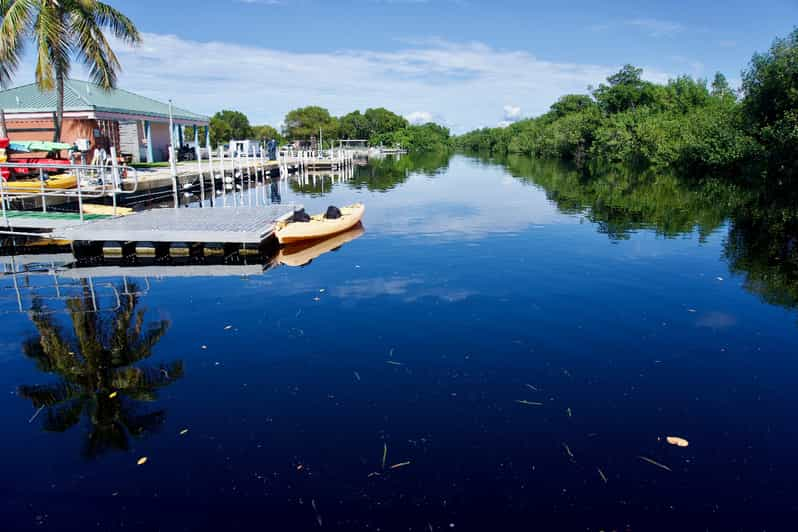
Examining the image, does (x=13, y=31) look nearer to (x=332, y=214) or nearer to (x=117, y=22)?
(x=117, y=22)

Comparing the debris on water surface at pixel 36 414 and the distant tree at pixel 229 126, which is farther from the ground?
the distant tree at pixel 229 126

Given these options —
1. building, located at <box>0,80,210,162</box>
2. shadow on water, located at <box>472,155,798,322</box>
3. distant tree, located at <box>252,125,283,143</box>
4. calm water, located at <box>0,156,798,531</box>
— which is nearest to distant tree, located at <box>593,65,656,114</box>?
shadow on water, located at <box>472,155,798,322</box>

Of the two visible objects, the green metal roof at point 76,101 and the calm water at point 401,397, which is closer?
the calm water at point 401,397

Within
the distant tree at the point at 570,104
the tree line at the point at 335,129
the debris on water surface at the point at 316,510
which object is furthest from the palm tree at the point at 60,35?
the distant tree at the point at 570,104

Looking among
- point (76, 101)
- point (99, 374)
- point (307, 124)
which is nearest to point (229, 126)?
point (307, 124)

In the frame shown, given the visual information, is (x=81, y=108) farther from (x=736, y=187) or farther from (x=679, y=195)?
(x=736, y=187)

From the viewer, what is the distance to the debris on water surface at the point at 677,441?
20.8ft

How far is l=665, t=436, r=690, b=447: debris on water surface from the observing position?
6339 mm

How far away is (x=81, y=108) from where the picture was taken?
35.3 meters

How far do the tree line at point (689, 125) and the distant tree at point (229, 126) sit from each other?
51619mm

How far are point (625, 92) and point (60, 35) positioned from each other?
76.5 meters

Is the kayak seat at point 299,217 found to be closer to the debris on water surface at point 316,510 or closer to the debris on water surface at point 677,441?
the debris on water surface at point 316,510

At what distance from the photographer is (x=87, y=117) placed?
3541cm

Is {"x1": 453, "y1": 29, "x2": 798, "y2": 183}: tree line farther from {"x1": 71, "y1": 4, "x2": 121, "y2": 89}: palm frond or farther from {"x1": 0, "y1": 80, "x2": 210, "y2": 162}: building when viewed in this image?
→ {"x1": 0, "y1": 80, "x2": 210, "y2": 162}: building
